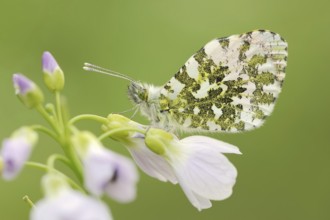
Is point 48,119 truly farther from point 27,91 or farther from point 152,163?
point 152,163

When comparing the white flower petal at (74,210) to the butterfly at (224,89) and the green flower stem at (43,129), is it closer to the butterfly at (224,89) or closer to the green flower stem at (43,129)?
the green flower stem at (43,129)

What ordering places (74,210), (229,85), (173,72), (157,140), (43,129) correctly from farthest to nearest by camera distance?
(173,72), (229,85), (157,140), (43,129), (74,210)

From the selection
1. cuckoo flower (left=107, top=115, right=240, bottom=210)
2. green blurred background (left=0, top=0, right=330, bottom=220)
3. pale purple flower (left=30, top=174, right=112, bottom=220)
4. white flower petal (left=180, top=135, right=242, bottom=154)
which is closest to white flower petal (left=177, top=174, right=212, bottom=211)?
cuckoo flower (left=107, top=115, right=240, bottom=210)

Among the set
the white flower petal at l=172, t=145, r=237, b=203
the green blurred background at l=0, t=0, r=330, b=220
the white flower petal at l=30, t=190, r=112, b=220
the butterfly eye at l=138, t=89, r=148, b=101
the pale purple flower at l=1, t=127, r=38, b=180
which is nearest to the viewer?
the white flower petal at l=30, t=190, r=112, b=220

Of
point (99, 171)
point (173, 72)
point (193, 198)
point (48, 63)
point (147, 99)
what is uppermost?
point (48, 63)

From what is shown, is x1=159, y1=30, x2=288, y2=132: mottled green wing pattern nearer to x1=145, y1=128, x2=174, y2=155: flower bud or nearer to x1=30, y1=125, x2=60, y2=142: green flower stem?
x1=145, y1=128, x2=174, y2=155: flower bud

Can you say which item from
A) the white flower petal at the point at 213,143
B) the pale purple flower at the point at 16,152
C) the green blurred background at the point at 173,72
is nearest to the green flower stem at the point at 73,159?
the pale purple flower at the point at 16,152

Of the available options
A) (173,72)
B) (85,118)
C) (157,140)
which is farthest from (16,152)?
(173,72)

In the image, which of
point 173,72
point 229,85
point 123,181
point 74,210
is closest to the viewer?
point 74,210
